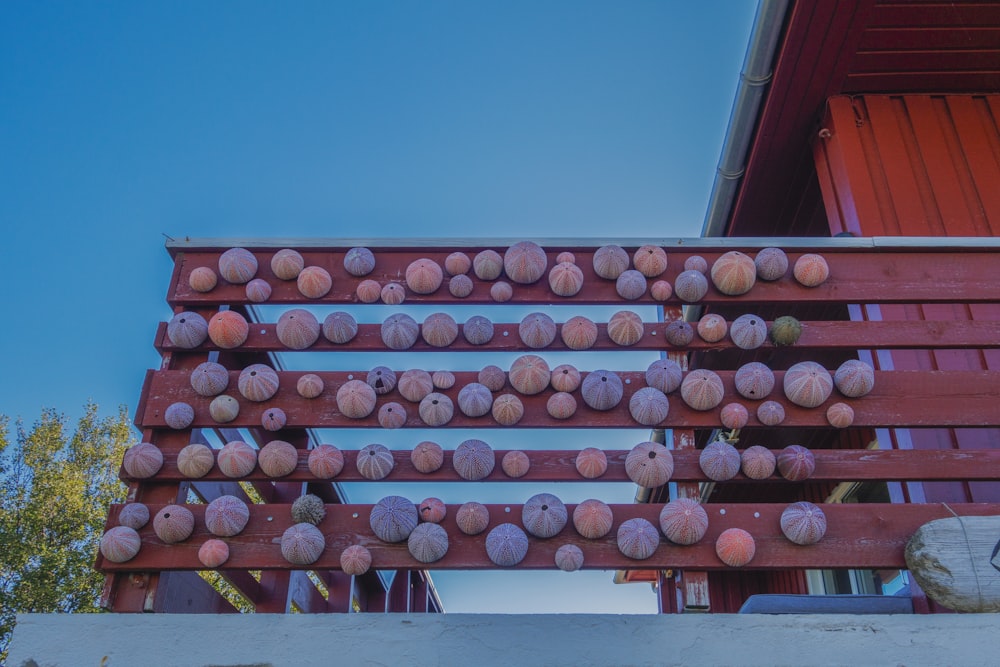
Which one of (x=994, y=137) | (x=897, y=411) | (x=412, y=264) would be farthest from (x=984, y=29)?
(x=412, y=264)

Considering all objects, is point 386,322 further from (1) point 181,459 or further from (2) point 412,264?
(1) point 181,459

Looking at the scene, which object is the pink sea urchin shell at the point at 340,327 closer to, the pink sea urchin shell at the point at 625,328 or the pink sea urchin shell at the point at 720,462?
the pink sea urchin shell at the point at 625,328

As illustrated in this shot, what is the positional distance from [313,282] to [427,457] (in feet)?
3.42

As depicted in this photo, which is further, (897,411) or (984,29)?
(984,29)

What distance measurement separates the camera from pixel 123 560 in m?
3.37

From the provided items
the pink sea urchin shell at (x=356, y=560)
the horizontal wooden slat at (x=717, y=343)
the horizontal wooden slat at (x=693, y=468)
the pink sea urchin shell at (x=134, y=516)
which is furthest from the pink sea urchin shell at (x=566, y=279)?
the pink sea urchin shell at (x=134, y=516)

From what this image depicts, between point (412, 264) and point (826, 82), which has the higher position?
point (826, 82)

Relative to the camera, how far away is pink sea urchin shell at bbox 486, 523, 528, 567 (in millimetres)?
3266

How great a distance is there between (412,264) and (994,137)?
3.87 m

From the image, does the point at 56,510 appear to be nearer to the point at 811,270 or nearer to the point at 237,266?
the point at 237,266

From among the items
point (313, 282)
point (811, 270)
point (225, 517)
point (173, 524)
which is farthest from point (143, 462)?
point (811, 270)

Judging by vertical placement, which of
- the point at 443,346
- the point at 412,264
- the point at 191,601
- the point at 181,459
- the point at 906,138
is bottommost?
the point at 191,601

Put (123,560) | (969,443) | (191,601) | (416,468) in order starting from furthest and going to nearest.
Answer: (969,443), (191,601), (416,468), (123,560)

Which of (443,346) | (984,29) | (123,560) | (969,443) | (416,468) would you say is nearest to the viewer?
(123,560)
